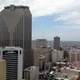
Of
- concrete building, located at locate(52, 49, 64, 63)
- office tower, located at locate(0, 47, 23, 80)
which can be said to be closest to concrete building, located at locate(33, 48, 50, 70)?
concrete building, located at locate(52, 49, 64, 63)

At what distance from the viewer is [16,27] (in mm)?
19312

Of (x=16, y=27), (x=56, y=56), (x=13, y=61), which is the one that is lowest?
(x=56, y=56)

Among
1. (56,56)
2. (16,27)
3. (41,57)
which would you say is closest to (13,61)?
(16,27)

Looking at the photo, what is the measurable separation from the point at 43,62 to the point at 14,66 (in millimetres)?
7258

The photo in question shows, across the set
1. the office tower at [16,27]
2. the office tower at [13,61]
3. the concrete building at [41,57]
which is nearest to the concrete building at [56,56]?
the concrete building at [41,57]

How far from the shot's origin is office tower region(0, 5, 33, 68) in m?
19.1

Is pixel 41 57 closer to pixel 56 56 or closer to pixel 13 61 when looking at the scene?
pixel 56 56

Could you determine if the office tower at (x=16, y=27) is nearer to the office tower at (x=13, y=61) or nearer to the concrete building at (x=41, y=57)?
the concrete building at (x=41, y=57)

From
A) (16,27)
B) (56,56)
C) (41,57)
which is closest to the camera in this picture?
(16,27)

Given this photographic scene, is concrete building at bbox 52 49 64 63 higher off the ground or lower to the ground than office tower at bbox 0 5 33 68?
lower

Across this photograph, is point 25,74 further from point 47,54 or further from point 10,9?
point 47,54

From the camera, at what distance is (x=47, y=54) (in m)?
22.0

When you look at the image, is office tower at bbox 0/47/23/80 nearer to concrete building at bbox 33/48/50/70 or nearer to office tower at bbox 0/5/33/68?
office tower at bbox 0/5/33/68

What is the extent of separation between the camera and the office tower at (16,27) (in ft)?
62.5
